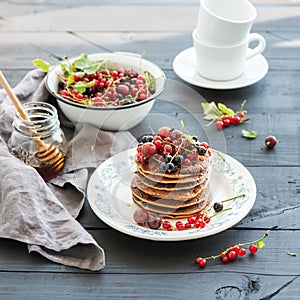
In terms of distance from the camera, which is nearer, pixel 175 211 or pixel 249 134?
pixel 175 211

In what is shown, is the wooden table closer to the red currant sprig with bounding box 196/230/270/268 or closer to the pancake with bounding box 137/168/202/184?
the red currant sprig with bounding box 196/230/270/268

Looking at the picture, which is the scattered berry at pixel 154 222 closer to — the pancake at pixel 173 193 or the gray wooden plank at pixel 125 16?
the pancake at pixel 173 193

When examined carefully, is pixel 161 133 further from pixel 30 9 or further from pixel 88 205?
pixel 30 9

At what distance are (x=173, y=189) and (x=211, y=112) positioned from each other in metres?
0.44

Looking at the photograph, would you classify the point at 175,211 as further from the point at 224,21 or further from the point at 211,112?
the point at 224,21

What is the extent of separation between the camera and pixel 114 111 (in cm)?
159

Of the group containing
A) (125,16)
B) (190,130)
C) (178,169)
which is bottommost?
(125,16)

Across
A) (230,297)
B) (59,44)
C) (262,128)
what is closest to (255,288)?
(230,297)

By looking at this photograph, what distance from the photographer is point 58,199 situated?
1.43m

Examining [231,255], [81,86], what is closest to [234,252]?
[231,255]

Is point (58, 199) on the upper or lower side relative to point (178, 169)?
lower

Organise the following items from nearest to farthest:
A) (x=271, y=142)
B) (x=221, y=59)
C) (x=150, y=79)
Result: (x=271, y=142) → (x=150, y=79) → (x=221, y=59)

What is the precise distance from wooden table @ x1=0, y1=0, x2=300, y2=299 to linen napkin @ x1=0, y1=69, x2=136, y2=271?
0.10 feet

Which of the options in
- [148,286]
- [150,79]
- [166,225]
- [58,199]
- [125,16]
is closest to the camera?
[148,286]
